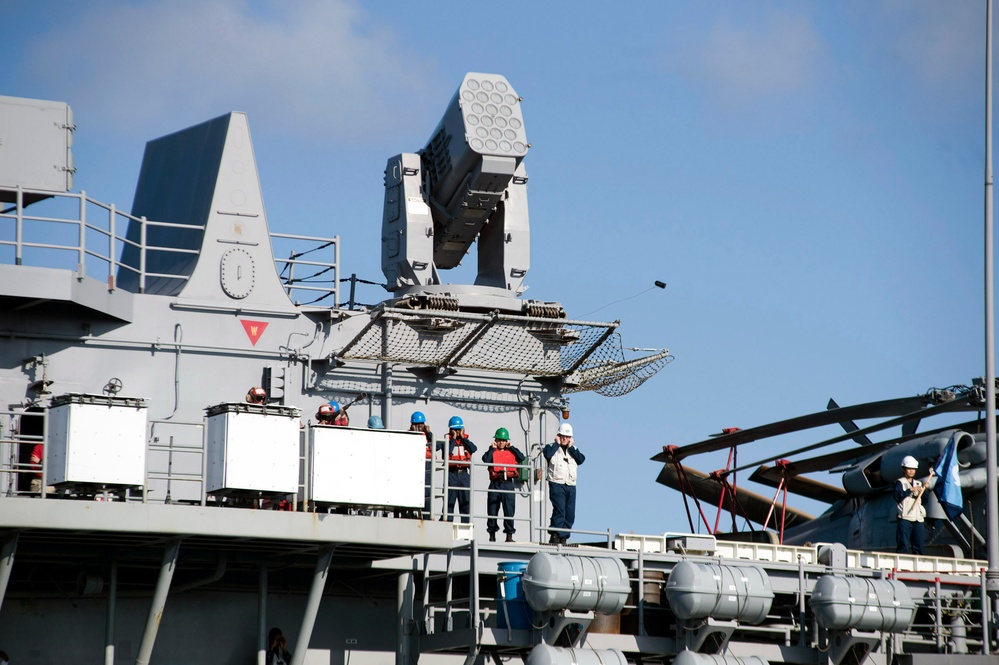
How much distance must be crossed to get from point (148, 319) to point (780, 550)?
8.95 metres

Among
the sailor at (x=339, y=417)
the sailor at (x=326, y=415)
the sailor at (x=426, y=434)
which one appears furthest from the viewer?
the sailor at (x=426, y=434)

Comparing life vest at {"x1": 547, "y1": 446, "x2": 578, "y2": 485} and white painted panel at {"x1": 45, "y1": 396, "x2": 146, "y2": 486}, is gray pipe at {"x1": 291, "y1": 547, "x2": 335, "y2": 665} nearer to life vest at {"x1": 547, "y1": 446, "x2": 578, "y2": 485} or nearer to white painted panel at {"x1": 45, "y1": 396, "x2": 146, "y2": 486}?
white painted panel at {"x1": 45, "y1": 396, "x2": 146, "y2": 486}

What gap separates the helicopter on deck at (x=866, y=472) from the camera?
83.5 feet

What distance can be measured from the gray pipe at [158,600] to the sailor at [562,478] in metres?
5.43

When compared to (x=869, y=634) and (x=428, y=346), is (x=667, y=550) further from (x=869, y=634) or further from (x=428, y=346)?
(x=428, y=346)

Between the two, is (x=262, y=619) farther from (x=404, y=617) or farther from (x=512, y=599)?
(x=512, y=599)

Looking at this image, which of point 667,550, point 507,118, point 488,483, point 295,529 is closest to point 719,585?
point 667,550

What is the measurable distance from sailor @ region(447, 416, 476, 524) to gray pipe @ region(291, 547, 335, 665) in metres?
2.22

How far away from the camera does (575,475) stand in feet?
68.7

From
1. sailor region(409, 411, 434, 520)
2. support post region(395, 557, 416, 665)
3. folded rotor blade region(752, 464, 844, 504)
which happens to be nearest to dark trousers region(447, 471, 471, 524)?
sailor region(409, 411, 434, 520)

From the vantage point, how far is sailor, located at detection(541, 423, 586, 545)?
20734 millimetres

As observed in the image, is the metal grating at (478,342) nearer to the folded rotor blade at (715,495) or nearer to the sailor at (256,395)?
the sailor at (256,395)

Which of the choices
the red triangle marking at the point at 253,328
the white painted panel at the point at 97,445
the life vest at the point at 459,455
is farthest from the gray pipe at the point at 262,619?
the red triangle marking at the point at 253,328

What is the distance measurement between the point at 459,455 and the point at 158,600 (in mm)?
5044
